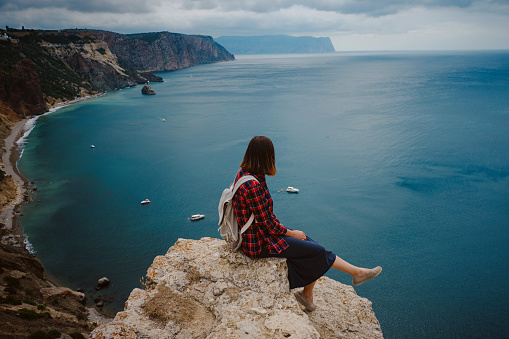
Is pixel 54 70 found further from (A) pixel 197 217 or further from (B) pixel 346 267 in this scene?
(B) pixel 346 267

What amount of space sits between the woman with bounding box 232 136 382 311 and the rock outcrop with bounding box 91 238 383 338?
0.79ft

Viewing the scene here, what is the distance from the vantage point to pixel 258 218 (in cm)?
478

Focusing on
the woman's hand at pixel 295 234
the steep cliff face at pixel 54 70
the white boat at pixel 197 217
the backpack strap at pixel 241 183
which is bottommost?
the white boat at pixel 197 217

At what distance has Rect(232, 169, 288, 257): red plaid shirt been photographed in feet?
15.3

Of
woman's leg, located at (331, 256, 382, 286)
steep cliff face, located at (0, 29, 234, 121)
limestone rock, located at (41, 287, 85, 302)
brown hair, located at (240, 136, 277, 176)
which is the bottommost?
limestone rock, located at (41, 287, 85, 302)

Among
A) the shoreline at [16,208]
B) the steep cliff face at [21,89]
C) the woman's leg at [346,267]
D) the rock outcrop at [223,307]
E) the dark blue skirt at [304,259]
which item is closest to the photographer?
the rock outcrop at [223,307]

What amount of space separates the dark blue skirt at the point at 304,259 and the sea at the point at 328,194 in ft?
39.6

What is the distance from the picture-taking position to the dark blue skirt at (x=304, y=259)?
16.4 ft

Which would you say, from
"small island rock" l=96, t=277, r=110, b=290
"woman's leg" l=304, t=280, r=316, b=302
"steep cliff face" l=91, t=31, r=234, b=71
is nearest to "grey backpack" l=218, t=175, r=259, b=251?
"woman's leg" l=304, t=280, r=316, b=302

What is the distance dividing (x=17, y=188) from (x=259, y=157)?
30691 millimetres

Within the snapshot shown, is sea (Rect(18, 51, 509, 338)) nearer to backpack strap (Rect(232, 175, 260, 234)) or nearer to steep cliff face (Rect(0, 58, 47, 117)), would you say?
steep cliff face (Rect(0, 58, 47, 117))

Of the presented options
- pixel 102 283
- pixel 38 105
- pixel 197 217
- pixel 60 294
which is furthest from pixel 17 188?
pixel 38 105

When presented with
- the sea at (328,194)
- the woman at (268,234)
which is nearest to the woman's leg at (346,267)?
the woman at (268,234)

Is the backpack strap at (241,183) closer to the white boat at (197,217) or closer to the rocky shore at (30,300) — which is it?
the rocky shore at (30,300)
